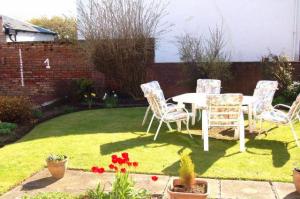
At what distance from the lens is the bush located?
29.3 ft

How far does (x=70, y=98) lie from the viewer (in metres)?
12.4

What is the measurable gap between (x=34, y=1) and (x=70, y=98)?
2216cm

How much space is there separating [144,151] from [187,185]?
2.72m

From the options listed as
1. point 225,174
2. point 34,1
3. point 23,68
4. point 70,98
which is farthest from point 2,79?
point 34,1

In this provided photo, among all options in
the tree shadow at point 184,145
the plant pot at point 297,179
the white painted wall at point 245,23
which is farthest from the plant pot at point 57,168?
the white painted wall at point 245,23

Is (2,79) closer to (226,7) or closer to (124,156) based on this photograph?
(226,7)

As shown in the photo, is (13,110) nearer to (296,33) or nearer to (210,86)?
(210,86)

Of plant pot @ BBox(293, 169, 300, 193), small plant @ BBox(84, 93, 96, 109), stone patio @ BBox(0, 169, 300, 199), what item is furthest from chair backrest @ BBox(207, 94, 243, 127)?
small plant @ BBox(84, 93, 96, 109)

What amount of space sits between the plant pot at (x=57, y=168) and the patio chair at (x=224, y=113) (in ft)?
8.34

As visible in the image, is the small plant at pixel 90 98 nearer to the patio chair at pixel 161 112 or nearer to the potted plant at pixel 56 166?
the patio chair at pixel 161 112

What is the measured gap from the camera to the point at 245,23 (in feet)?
46.2

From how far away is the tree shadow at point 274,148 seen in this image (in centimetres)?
616

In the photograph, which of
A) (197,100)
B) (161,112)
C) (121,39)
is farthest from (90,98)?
(197,100)

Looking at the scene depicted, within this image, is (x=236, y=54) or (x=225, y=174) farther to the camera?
(x=236, y=54)
